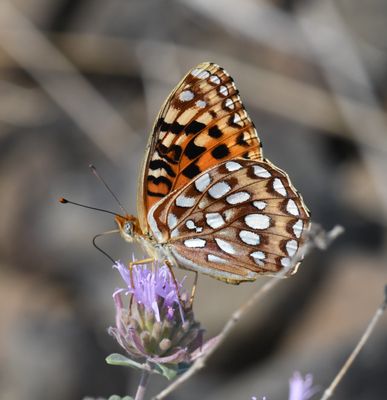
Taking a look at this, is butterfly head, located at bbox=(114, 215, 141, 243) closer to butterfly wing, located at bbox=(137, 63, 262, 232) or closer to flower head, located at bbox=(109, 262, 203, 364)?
butterfly wing, located at bbox=(137, 63, 262, 232)

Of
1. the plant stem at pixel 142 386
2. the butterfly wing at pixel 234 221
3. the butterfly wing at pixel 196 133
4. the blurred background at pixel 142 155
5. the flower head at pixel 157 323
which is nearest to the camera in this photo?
the plant stem at pixel 142 386

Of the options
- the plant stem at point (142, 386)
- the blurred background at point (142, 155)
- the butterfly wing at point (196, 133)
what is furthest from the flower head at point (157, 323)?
the blurred background at point (142, 155)

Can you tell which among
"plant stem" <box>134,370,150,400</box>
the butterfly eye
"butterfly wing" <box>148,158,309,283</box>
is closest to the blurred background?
"butterfly wing" <box>148,158,309,283</box>

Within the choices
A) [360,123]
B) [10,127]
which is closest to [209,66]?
[360,123]

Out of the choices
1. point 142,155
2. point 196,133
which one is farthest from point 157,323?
point 142,155

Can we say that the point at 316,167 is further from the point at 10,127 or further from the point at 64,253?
the point at 10,127

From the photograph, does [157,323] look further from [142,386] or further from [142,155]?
[142,155]

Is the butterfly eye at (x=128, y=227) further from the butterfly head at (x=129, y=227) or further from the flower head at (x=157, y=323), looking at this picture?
the flower head at (x=157, y=323)
